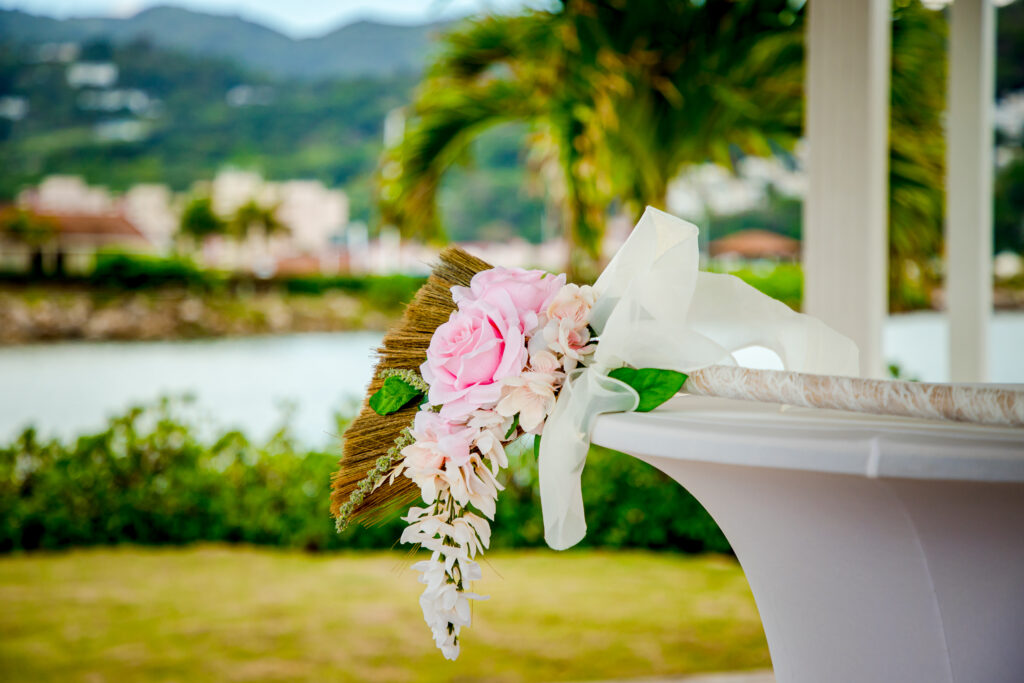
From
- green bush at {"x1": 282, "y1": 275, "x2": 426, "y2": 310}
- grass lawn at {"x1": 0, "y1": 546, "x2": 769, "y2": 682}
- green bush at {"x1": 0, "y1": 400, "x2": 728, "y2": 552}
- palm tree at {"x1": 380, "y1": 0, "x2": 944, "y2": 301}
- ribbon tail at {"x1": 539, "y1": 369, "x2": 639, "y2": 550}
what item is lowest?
grass lawn at {"x1": 0, "y1": 546, "x2": 769, "y2": 682}

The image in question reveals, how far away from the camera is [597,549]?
3.59 metres

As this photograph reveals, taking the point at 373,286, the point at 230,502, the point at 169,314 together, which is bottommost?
the point at 230,502

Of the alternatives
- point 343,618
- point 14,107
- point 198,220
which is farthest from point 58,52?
point 343,618

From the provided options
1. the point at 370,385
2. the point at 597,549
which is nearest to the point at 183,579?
the point at 597,549

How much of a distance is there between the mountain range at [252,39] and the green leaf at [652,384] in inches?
162

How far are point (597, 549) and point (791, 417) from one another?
9.32 feet

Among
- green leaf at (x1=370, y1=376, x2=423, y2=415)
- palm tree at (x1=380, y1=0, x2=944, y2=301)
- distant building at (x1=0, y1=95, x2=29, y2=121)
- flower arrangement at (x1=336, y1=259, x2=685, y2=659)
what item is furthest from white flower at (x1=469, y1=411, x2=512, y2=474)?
distant building at (x1=0, y1=95, x2=29, y2=121)

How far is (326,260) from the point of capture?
4781 millimetres

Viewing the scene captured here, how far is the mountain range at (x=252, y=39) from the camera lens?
4531mm

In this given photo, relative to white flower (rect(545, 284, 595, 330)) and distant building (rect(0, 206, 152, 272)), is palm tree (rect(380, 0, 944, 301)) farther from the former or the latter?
white flower (rect(545, 284, 595, 330))

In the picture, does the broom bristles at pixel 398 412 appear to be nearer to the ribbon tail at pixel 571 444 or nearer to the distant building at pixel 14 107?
the ribbon tail at pixel 571 444

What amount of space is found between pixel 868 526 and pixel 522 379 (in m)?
0.34

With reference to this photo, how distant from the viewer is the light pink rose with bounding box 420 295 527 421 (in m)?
0.87

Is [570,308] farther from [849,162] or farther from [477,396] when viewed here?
[849,162]
